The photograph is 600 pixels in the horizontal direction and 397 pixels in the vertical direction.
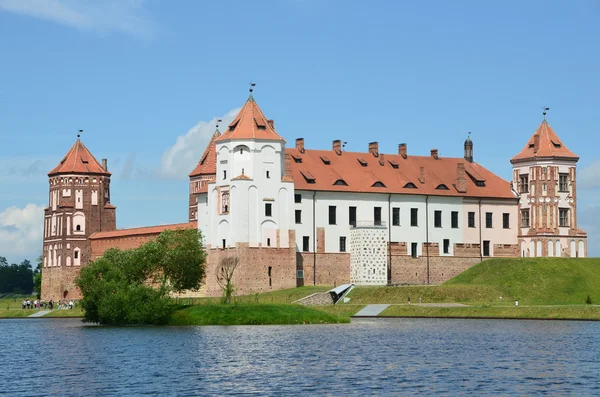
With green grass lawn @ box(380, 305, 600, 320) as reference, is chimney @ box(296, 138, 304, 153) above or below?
above

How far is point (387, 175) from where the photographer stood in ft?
338

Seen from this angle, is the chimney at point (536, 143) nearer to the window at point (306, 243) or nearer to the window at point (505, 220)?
the window at point (505, 220)

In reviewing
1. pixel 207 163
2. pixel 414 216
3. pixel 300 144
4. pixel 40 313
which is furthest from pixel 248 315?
pixel 207 163

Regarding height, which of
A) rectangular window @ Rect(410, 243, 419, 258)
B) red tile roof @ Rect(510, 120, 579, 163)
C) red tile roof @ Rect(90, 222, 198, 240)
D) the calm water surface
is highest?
red tile roof @ Rect(510, 120, 579, 163)

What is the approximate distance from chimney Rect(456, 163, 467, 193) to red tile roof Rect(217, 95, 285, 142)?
1743 cm

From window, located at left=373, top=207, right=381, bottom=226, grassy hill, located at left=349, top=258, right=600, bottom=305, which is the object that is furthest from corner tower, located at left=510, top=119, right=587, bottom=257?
window, located at left=373, top=207, right=381, bottom=226

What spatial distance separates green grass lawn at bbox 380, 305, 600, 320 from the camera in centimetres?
→ 7125

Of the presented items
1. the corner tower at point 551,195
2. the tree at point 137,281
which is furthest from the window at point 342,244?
the corner tower at point 551,195

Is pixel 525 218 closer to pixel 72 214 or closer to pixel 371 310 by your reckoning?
pixel 371 310

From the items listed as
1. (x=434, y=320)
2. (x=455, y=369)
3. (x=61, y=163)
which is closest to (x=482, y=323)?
(x=434, y=320)

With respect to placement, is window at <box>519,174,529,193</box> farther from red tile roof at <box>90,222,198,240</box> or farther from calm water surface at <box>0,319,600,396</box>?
calm water surface at <box>0,319,600,396</box>

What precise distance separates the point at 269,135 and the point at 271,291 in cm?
1251

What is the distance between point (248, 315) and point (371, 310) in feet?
39.1

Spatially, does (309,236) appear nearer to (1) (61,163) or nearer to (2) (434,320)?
(2) (434,320)
